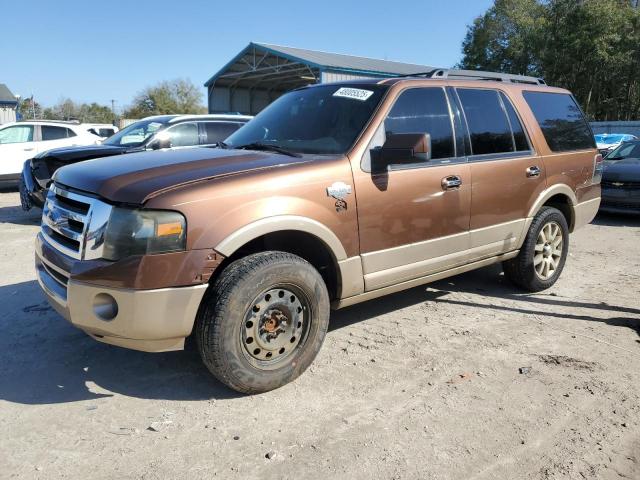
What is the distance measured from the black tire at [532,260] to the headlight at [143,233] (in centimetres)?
343

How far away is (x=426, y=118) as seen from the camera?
411cm

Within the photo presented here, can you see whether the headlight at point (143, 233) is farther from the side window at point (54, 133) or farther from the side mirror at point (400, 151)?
the side window at point (54, 133)

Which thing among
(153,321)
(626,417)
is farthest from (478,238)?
(153,321)

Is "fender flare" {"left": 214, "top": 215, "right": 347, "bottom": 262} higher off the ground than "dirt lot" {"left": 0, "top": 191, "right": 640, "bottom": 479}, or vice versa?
"fender flare" {"left": 214, "top": 215, "right": 347, "bottom": 262}

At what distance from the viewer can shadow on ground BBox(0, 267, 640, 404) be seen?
3.32m

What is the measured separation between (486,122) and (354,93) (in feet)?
4.14

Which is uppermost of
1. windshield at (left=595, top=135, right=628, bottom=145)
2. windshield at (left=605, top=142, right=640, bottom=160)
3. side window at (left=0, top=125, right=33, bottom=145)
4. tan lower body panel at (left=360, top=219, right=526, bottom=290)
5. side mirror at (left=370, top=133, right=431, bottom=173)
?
windshield at (left=595, top=135, right=628, bottom=145)

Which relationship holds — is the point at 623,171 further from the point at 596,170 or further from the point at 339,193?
the point at 339,193

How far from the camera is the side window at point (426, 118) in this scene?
3.91 meters

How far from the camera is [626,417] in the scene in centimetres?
304

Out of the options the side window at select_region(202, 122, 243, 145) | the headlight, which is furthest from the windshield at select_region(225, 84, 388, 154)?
the side window at select_region(202, 122, 243, 145)

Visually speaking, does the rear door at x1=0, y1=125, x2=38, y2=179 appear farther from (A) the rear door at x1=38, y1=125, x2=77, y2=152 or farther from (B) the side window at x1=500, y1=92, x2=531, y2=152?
(B) the side window at x1=500, y1=92, x2=531, y2=152

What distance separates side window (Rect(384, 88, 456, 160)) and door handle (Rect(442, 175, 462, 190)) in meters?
0.18

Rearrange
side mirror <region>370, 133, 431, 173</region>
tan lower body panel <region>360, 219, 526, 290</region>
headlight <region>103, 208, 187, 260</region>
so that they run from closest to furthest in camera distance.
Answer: headlight <region>103, 208, 187, 260</region>, side mirror <region>370, 133, 431, 173</region>, tan lower body panel <region>360, 219, 526, 290</region>
